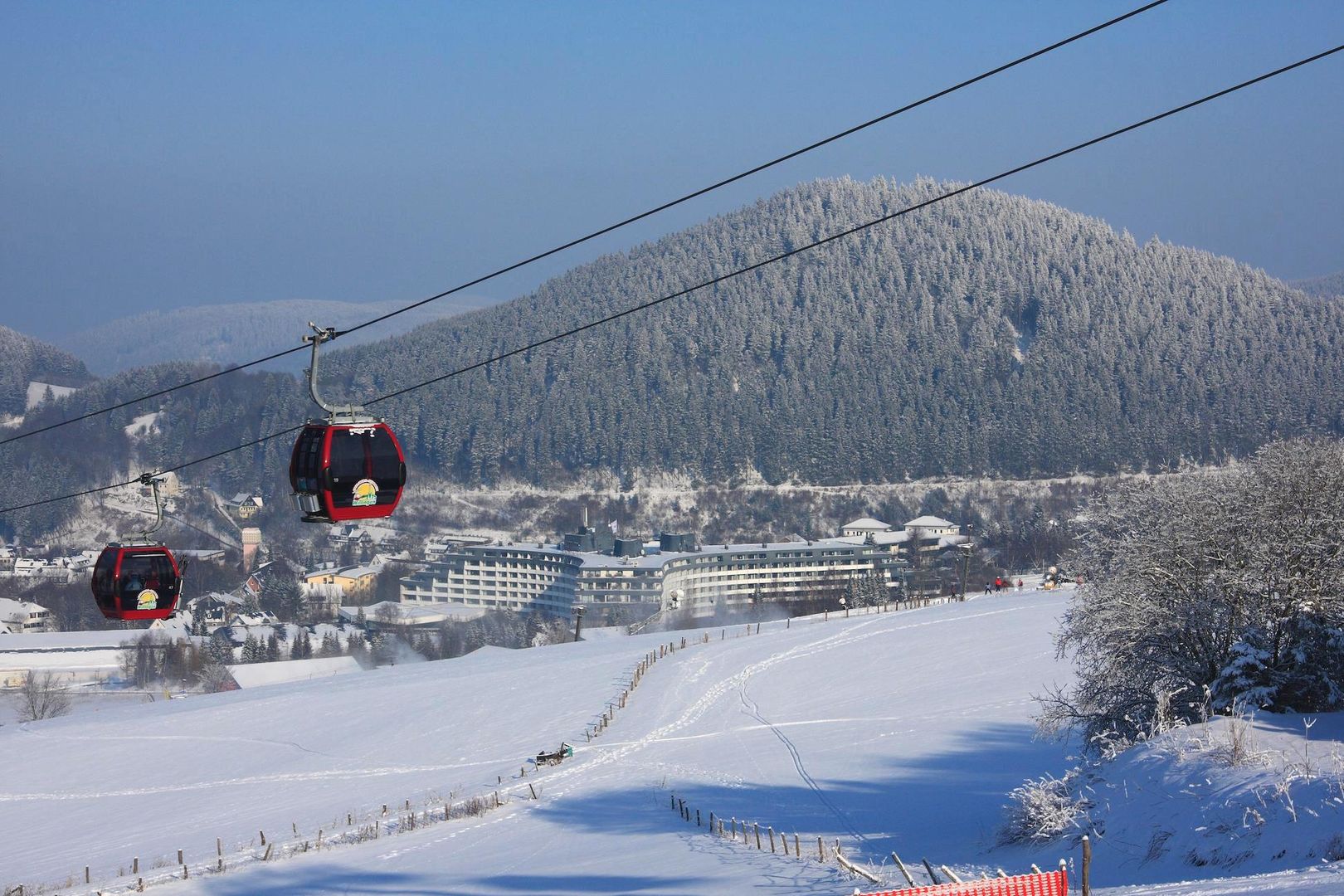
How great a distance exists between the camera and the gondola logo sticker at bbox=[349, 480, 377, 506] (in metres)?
14.9

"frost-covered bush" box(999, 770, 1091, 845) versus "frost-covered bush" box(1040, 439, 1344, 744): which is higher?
"frost-covered bush" box(1040, 439, 1344, 744)

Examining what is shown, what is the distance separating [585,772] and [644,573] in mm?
86247

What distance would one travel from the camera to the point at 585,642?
57.7 m

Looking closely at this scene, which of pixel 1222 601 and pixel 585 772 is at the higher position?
pixel 1222 601

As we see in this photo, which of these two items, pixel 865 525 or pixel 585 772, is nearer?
pixel 585 772

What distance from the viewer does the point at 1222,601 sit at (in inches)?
912

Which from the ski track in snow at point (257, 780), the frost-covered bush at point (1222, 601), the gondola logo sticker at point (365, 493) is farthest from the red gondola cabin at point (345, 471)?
the ski track in snow at point (257, 780)

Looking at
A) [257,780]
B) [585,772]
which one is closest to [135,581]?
[585,772]

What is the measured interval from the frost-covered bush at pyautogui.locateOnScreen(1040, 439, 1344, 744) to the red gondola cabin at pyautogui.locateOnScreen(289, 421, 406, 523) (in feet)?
41.0

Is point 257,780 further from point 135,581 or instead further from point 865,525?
point 865,525

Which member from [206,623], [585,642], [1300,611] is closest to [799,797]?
[1300,611]

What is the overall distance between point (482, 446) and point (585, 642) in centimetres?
14007

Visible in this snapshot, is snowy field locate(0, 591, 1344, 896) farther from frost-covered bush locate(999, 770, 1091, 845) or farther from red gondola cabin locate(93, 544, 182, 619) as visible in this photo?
red gondola cabin locate(93, 544, 182, 619)

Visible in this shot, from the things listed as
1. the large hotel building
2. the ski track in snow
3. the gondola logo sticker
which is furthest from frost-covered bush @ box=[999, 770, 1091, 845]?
the large hotel building
